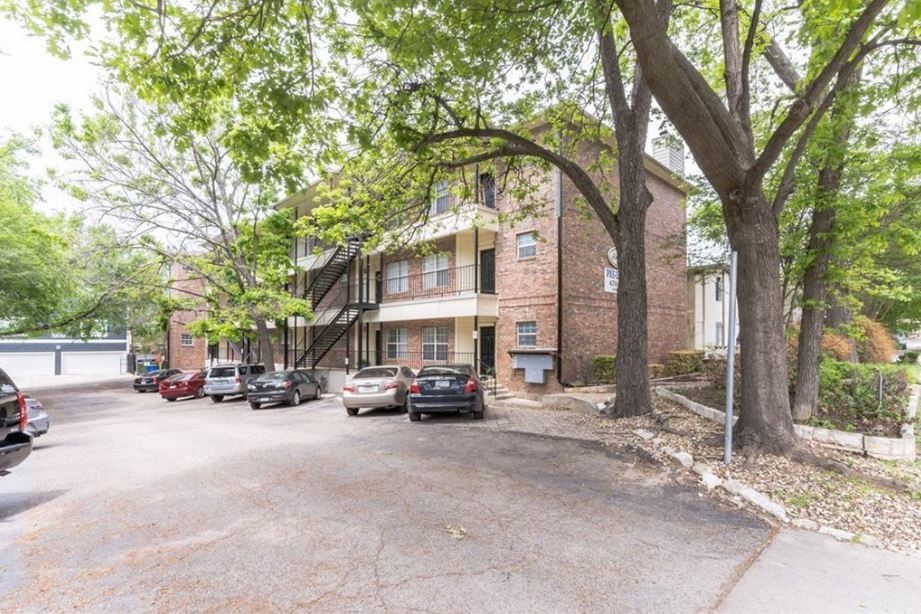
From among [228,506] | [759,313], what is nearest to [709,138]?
[759,313]

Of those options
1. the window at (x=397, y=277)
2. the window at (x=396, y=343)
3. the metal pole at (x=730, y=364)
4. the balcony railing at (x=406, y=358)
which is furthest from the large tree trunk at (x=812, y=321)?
the window at (x=396, y=343)

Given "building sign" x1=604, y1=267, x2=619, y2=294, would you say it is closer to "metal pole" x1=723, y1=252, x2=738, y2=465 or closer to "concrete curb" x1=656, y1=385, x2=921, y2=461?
"concrete curb" x1=656, y1=385, x2=921, y2=461

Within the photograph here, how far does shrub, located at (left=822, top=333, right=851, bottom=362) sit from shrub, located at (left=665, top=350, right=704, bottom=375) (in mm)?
5390

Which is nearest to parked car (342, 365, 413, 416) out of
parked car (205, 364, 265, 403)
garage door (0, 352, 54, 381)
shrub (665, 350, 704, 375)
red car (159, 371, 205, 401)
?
parked car (205, 364, 265, 403)

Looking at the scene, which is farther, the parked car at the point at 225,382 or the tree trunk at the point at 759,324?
the parked car at the point at 225,382

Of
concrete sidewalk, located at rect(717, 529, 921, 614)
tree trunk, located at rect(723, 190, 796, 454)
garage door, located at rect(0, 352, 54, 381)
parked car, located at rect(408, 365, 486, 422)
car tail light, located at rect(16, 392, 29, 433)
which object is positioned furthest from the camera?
garage door, located at rect(0, 352, 54, 381)

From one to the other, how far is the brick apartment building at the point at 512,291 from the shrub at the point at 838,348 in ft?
16.5

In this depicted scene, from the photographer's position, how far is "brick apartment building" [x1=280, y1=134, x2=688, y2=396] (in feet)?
51.8

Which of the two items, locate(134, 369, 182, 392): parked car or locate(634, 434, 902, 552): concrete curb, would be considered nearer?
locate(634, 434, 902, 552): concrete curb

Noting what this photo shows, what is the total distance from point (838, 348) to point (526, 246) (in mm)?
10125

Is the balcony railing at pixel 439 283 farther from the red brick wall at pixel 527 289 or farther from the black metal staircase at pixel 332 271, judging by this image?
the black metal staircase at pixel 332 271

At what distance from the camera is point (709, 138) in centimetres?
625

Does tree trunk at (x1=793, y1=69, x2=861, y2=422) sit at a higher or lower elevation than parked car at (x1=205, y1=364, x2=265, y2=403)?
higher

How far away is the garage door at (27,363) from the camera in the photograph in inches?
1825
